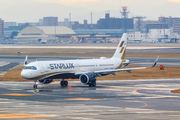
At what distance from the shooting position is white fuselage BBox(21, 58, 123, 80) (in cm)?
5310

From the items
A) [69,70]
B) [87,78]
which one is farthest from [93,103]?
[69,70]

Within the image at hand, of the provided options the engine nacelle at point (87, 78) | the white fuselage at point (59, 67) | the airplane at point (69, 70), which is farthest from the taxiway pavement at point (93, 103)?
the white fuselage at point (59, 67)

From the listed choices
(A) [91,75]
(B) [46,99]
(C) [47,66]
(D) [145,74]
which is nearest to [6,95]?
(B) [46,99]

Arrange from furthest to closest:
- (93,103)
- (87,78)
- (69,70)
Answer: (69,70), (87,78), (93,103)

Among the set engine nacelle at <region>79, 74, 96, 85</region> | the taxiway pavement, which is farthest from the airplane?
the taxiway pavement

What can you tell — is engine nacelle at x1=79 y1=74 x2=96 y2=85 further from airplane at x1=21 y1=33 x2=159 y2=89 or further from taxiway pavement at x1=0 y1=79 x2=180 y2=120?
taxiway pavement at x1=0 y1=79 x2=180 y2=120

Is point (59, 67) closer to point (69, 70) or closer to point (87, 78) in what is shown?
point (69, 70)

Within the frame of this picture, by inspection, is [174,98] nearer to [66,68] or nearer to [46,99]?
[46,99]

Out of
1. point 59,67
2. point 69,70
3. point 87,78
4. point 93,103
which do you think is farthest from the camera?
point 69,70

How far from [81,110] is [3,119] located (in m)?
7.76

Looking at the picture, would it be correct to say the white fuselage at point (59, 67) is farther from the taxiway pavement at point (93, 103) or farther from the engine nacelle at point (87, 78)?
the taxiway pavement at point (93, 103)

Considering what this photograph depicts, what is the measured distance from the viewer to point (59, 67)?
55594mm

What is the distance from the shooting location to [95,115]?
31.0 meters

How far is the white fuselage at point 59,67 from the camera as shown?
5310 centimetres
